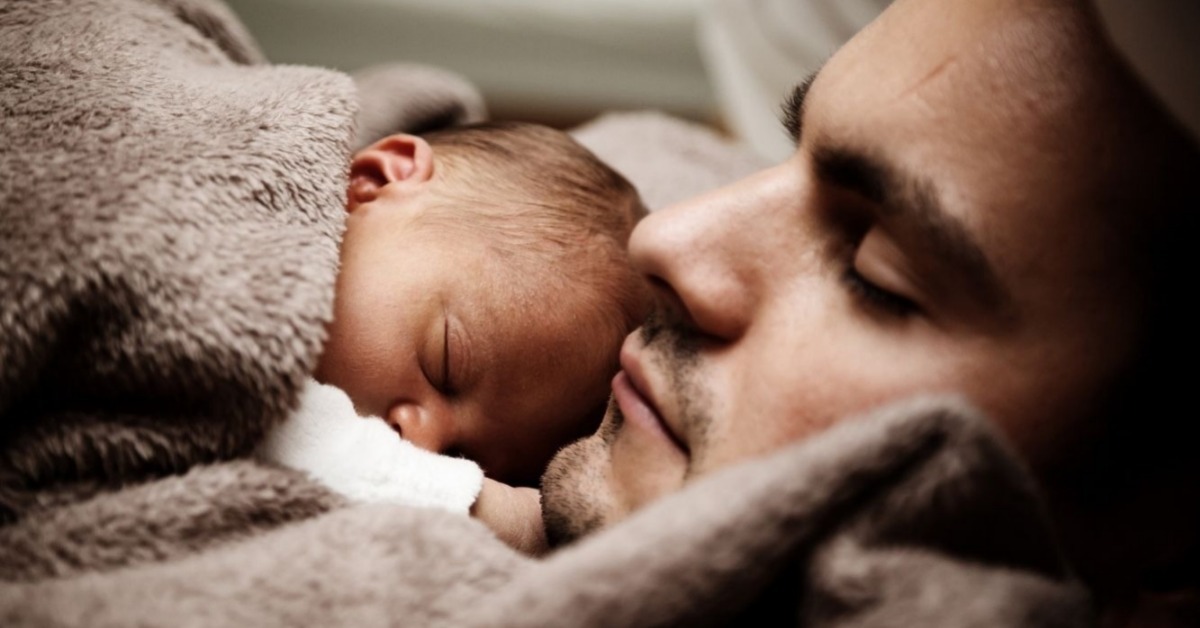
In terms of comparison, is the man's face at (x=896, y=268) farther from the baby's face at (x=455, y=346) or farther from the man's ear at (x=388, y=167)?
the man's ear at (x=388, y=167)

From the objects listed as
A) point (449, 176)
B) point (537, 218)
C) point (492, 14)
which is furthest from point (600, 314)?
point (492, 14)

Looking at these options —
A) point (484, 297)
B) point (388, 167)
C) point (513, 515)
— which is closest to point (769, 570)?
point (513, 515)

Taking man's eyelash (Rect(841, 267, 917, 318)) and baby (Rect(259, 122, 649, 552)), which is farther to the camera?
baby (Rect(259, 122, 649, 552))

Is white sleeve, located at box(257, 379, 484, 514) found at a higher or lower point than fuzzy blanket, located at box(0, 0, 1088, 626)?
lower

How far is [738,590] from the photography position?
1.69 feet

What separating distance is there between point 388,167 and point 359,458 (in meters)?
0.40

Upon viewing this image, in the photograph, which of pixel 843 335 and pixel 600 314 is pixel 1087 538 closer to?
pixel 843 335

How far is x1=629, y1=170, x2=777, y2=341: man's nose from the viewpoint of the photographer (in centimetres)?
69

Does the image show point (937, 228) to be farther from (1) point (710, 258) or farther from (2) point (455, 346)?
(2) point (455, 346)

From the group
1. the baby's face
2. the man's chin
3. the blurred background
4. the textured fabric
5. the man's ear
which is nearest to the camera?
the textured fabric

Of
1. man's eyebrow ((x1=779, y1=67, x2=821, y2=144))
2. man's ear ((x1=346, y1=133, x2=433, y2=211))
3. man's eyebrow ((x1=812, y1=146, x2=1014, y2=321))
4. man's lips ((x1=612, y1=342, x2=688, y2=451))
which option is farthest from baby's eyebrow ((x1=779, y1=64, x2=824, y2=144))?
man's ear ((x1=346, y1=133, x2=433, y2=211))

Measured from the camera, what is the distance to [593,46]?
2182 millimetres

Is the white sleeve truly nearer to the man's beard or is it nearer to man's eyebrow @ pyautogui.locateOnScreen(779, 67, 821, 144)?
the man's beard

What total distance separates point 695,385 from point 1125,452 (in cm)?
32
